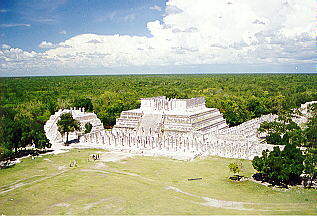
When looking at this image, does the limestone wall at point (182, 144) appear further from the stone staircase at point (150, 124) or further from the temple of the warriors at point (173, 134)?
the stone staircase at point (150, 124)

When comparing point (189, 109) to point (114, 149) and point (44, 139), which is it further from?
point (44, 139)

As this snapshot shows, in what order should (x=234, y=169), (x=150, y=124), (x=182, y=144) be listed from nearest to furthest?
(x=234, y=169) → (x=182, y=144) → (x=150, y=124)

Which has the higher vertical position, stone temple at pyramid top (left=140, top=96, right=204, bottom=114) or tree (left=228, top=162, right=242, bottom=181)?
stone temple at pyramid top (left=140, top=96, right=204, bottom=114)

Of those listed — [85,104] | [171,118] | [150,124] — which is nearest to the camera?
[171,118]

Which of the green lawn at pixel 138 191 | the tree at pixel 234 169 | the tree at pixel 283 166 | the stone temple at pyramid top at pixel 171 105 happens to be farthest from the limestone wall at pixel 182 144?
the tree at pixel 283 166

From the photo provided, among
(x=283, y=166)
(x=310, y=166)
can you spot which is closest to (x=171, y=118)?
(x=283, y=166)

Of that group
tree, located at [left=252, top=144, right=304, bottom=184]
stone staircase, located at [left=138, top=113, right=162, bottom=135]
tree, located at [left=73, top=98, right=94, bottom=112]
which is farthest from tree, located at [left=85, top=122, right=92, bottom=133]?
tree, located at [left=252, top=144, right=304, bottom=184]

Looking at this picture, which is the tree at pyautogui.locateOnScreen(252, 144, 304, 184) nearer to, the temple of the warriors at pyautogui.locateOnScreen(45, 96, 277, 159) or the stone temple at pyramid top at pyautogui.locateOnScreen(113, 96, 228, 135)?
the temple of the warriors at pyautogui.locateOnScreen(45, 96, 277, 159)

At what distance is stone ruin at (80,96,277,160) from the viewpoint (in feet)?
132

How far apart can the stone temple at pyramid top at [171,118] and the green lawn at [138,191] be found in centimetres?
1053

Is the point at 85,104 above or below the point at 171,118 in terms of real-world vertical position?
above

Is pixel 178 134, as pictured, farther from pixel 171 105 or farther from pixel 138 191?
pixel 138 191

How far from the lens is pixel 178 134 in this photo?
45.8m

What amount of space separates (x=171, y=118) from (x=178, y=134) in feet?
10.5
